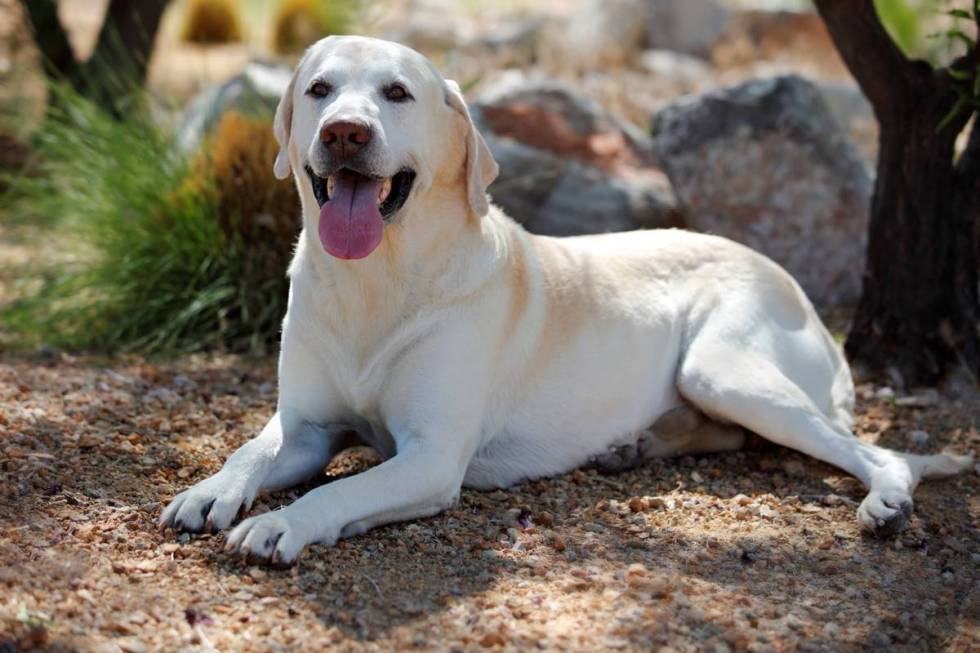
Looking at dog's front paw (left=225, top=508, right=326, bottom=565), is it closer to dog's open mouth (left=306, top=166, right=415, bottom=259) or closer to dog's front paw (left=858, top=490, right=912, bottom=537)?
dog's open mouth (left=306, top=166, right=415, bottom=259)

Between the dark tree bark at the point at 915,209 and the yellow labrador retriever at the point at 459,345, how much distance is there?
66 cm

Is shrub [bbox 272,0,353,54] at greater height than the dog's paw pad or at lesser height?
greater

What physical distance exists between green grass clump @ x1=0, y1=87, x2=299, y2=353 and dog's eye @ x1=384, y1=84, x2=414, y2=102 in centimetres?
223

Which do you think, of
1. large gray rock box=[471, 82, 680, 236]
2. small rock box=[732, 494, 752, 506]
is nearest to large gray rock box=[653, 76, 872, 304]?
large gray rock box=[471, 82, 680, 236]

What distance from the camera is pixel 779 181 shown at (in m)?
6.49

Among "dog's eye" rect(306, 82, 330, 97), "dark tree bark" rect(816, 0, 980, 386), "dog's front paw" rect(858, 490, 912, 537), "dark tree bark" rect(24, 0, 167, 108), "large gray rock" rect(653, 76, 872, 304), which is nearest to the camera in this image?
"dog's eye" rect(306, 82, 330, 97)

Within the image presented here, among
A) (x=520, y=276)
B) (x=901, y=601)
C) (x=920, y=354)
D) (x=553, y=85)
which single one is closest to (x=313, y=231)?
(x=520, y=276)

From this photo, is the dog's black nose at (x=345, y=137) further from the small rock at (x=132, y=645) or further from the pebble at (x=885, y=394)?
the pebble at (x=885, y=394)

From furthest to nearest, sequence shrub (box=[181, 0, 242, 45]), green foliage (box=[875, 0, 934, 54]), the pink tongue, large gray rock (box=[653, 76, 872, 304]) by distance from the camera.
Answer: shrub (box=[181, 0, 242, 45]), green foliage (box=[875, 0, 934, 54]), large gray rock (box=[653, 76, 872, 304]), the pink tongue

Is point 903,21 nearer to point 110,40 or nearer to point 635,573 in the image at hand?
point 110,40

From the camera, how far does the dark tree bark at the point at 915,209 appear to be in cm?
488

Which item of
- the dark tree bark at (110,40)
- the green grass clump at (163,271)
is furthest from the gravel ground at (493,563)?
the dark tree bark at (110,40)

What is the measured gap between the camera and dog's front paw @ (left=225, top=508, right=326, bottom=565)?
125 inches

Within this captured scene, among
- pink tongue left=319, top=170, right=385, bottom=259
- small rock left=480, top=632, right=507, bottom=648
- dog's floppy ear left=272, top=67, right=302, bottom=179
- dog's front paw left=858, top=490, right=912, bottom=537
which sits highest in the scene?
dog's floppy ear left=272, top=67, right=302, bottom=179
